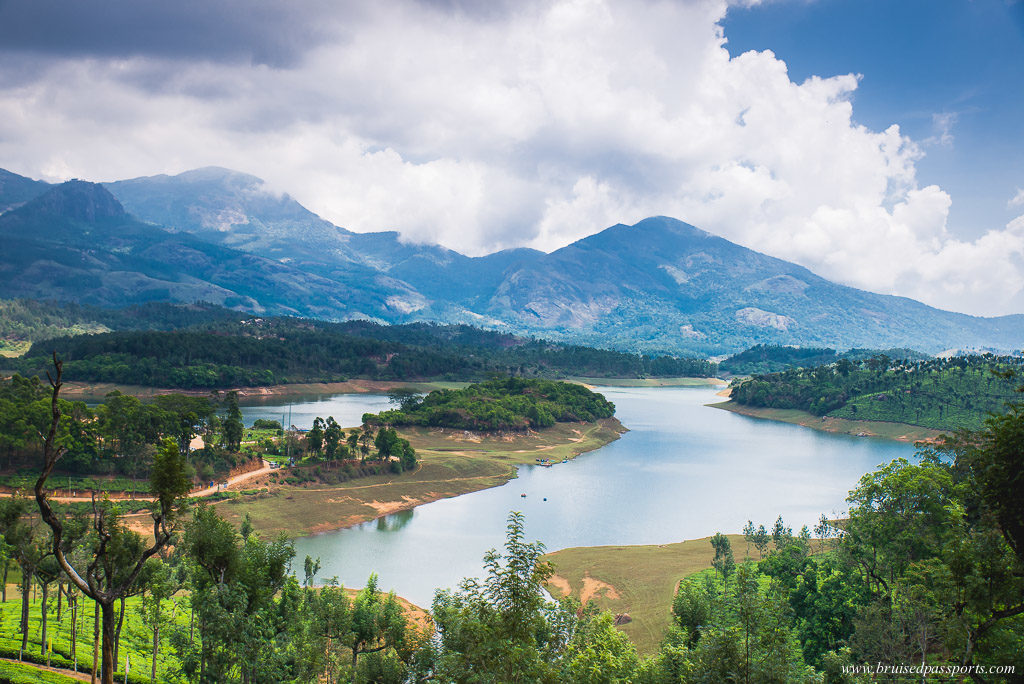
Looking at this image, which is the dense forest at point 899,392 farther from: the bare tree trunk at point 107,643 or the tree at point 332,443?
the bare tree trunk at point 107,643

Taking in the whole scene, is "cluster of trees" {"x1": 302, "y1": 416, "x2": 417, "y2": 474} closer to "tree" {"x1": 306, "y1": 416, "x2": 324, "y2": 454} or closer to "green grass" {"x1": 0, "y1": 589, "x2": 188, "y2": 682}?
"tree" {"x1": 306, "y1": 416, "x2": 324, "y2": 454}

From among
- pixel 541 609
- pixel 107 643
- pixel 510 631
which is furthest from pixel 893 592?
pixel 107 643

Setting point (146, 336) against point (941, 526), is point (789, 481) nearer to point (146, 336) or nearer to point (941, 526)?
point (941, 526)

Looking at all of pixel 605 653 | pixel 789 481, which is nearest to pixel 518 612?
pixel 605 653

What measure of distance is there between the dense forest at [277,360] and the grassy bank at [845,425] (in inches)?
1753

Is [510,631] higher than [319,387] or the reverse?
higher

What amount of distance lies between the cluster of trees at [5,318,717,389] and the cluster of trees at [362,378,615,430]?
1398 inches

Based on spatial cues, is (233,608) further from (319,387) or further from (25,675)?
(319,387)

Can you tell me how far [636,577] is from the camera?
34250 mm

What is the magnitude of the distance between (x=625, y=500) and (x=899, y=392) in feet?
213

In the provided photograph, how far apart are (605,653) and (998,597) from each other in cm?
710

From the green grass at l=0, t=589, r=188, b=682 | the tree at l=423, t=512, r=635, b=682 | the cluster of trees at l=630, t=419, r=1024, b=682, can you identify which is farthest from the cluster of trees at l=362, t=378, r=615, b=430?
the tree at l=423, t=512, r=635, b=682

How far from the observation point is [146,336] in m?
112

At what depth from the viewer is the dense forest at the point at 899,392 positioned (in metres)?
88.3
